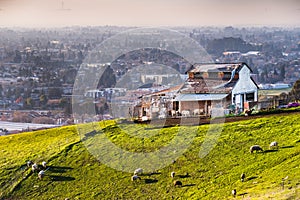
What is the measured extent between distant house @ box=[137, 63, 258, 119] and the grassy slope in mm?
2953

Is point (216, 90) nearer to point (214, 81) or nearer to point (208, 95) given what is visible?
point (208, 95)

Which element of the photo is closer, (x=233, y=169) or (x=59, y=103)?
(x=233, y=169)

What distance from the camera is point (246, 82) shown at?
2548 centimetres

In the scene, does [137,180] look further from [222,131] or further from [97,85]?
[97,85]

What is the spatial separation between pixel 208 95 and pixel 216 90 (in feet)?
1.33

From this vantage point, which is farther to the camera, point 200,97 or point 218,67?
point 218,67

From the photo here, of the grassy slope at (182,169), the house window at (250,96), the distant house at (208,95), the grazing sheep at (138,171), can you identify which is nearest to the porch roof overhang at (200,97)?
the distant house at (208,95)

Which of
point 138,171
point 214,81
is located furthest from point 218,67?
point 138,171

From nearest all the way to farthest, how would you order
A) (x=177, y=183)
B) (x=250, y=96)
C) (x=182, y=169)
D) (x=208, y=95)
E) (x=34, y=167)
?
1. (x=177, y=183)
2. (x=182, y=169)
3. (x=34, y=167)
4. (x=208, y=95)
5. (x=250, y=96)

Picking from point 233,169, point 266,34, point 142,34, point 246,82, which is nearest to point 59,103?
point 142,34

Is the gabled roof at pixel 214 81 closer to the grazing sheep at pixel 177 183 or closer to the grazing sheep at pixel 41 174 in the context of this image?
the grazing sheep at pixel 41 174

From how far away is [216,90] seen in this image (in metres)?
24.4

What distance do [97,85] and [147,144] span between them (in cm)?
4315

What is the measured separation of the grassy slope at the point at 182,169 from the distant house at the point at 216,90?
3.34 m
